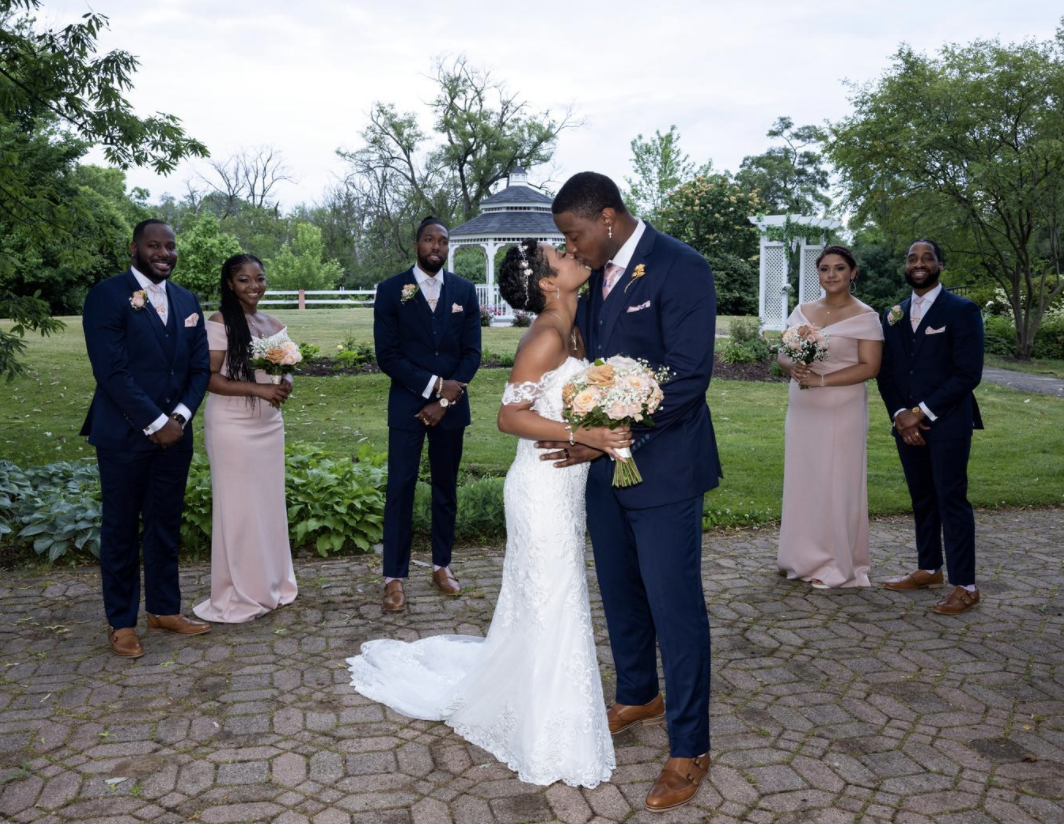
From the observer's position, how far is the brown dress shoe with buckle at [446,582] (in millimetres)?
6797

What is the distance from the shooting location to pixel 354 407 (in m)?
15.1

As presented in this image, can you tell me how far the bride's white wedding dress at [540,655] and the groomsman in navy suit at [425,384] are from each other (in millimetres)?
1883

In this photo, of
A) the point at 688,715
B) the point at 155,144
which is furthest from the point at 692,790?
the point at 155,144

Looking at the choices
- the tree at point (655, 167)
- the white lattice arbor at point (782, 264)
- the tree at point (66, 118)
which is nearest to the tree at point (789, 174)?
the tree at point (655, 167)

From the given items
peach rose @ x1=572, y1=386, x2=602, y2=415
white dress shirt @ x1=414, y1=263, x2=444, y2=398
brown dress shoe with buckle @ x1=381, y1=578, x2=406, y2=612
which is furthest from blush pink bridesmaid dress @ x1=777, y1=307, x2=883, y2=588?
peach rose @ x1=572, y1=386, x2=602, y2=415

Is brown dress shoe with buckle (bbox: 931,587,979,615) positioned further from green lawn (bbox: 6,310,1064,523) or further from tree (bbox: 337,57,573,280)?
tree (bbox: 337,57,573,280)

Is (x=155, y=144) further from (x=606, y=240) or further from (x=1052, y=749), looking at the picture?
(x=1052, y=749)

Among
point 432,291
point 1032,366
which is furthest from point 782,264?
point 432,291

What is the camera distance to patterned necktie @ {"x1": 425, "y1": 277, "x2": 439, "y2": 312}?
678 cm

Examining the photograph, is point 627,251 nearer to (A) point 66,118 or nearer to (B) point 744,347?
(A) point 66,118

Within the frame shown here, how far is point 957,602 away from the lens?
20.9 ft

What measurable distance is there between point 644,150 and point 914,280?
46.0m

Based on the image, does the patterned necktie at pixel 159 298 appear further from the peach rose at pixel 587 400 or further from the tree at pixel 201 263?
the tree at pixel 201 263

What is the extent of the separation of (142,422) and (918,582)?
5374 mm
